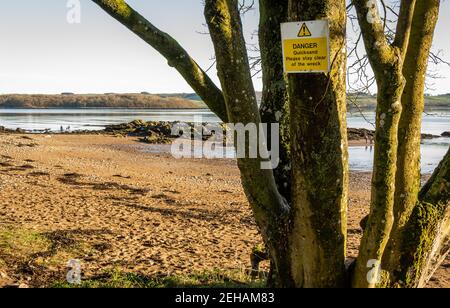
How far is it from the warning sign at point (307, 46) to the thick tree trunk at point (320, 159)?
2.3 inches

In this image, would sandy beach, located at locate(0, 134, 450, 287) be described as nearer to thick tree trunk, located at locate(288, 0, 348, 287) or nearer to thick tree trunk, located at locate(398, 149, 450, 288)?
thick tree trunk, located at locate(288, 0, 348, 287)

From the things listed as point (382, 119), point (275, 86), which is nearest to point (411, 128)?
point (382, 119)

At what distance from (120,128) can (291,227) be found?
45.3 meters

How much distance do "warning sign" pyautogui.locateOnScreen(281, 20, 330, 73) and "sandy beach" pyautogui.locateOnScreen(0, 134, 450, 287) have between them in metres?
4.73

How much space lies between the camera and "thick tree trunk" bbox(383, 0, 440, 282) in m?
3.96

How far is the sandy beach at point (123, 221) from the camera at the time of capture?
7.53 meters

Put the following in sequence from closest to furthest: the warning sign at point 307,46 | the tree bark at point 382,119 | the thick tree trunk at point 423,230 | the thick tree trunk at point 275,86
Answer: the tree bark at point 382,119 < the warning sign at point 307,46 < the thick tree trunk at point 423,230 < the thick tree trunk at point 275,86

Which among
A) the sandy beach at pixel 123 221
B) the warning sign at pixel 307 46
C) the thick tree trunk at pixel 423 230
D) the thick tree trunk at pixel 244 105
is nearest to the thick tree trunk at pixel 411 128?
the thick tree trunk at pixel 423 230

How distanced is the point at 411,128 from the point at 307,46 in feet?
4.67

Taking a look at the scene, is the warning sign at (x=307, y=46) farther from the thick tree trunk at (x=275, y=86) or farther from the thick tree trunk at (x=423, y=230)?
the thick tree trunk at (x=423, y=230)

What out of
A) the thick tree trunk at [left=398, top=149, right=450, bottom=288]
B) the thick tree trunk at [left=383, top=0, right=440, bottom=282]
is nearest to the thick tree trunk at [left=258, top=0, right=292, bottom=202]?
the thick tree trunk at [left=383, top=0, right=440, bottom=282]

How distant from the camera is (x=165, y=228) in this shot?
412 inches
